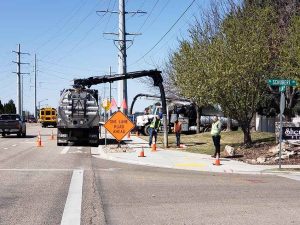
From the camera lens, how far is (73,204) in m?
10.5

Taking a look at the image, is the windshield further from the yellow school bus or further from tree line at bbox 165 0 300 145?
the yellow school bus

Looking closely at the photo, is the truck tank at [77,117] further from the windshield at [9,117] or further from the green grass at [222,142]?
the windshield at [9,117]

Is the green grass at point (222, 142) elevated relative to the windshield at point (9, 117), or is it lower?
lower

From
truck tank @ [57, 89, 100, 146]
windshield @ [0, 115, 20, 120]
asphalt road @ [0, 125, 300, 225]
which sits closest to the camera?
asphalt road @ [0, 125, 300, 225]

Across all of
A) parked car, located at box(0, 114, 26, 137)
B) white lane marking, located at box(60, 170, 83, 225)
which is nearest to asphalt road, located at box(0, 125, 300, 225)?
white lane marking, located at box(60, 170, 83, 225)

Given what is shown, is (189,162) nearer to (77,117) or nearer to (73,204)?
(73,204)

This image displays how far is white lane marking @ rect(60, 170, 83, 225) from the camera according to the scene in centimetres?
890

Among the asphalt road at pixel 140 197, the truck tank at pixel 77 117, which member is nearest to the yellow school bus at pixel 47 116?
the truck tank at pixel 77 117

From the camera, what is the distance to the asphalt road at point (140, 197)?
9164 millimetres

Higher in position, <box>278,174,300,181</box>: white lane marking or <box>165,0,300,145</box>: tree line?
<box>165,0,300,145</box>: tree line

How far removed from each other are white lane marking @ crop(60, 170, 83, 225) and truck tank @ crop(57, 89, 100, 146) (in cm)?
1560

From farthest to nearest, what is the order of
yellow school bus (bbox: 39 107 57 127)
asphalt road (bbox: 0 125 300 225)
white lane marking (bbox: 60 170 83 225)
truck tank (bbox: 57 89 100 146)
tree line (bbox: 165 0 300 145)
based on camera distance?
yellow school bus (bbox: 39 107 57 127) → truck tank (bbox: 57 89 100 146) → tree line (bbox: 165 0 300 145) → asphalt road (bbox: 0 125 300 225) → white lane marking (bbox: 60 170 83 225)

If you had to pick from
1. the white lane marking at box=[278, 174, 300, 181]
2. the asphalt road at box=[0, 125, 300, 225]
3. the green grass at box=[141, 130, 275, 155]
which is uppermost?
the green grass at box=[141, 130, 275, 155]

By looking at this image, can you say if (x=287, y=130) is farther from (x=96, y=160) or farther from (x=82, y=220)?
(x=82, y=220)
